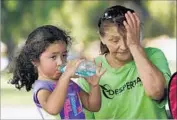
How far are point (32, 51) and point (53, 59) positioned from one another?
0.10 metres

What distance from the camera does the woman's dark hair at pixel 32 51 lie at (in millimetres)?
2201

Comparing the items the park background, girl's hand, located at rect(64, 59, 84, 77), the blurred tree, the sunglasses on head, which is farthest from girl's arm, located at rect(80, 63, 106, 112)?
the blurred tree

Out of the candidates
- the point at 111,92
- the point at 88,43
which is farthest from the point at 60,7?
the point at 111,92

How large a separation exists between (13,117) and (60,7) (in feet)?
4.45

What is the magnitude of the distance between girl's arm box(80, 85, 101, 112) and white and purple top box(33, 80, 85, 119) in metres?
0.03

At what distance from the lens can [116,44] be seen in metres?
2.31

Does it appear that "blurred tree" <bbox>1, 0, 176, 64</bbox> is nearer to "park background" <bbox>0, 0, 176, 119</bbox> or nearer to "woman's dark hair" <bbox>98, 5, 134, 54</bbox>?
"park background" <bbox>0, 0, 176, 119</bbox>

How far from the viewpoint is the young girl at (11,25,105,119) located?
213 centimetres

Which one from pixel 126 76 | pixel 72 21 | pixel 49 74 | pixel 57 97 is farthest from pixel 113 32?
pixel 72 21

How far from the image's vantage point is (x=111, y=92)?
237 centimetres

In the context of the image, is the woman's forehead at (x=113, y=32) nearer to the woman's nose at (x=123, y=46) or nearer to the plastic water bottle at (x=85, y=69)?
the woman's nose at (x=123, y=46)

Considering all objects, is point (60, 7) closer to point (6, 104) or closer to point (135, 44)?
point (6, 104)

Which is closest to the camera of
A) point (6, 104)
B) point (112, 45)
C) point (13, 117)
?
point (112, 45)

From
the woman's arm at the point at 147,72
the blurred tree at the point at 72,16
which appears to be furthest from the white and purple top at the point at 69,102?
the blurred tree at the point at 72,16
